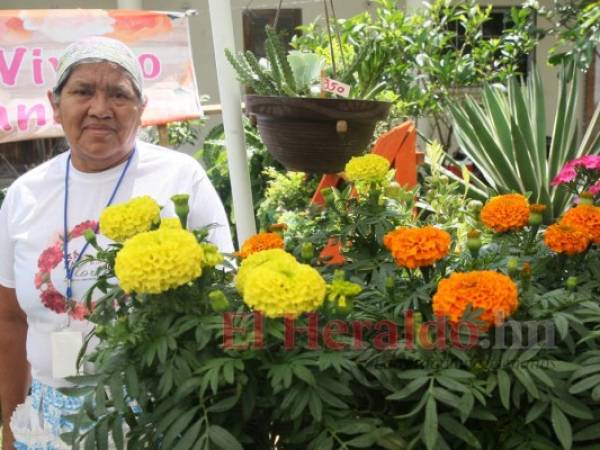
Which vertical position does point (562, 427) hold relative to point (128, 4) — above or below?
below

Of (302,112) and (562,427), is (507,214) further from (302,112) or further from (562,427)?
(302,112)

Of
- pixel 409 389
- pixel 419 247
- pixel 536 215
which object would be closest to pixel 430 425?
pixel 409 389

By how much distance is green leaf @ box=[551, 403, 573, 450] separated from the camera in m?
0.89

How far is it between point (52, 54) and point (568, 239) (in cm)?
316

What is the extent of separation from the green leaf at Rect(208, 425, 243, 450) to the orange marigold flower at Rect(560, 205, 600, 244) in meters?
0.61

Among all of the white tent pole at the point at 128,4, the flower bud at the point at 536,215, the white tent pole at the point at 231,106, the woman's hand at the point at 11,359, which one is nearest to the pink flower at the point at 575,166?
the flower bud at the point at 536,215

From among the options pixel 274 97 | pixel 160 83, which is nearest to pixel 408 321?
pixel 274 97

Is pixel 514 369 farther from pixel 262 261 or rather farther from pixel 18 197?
pixel 18 197

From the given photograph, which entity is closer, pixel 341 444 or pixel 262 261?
pixel 341 444

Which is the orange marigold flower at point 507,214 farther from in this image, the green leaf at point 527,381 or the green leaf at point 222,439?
the green leaf at point 222,439

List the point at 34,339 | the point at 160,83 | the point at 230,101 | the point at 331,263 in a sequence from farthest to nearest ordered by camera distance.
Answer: the point at 160,83 → the point at 230,101 → the point at 34,339 → the point at 331,263

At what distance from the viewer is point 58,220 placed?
1718 mm

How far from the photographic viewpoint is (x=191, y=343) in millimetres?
963

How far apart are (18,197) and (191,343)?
1000mm
